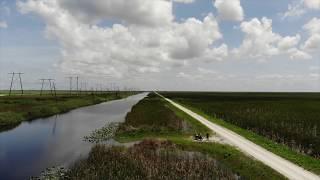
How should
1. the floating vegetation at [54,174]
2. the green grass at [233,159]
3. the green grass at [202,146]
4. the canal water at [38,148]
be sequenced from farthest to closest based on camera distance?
the canal water at [38,148] → the green grass at [202,146] → the floating vegetation at [54,174] → the green grass at [233,159]

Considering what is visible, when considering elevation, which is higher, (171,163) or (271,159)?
(171,163)

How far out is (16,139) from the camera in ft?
124

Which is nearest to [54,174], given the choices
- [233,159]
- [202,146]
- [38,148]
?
[233,159]

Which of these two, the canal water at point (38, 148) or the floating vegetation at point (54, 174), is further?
the canal water at point (38, 148)

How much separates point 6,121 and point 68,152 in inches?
996

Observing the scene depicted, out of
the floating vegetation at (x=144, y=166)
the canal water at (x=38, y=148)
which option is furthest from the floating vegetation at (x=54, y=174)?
the canal water at (x=38, y=148)

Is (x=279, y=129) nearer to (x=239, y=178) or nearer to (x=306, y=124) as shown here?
(x=306, y=124)

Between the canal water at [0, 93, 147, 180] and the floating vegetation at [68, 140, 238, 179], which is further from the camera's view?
the canal water at [0, 93, 147, 180]

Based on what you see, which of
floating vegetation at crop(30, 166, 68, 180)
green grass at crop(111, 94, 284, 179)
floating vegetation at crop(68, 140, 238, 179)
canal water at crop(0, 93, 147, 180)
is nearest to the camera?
floating vegetation at crop(68, 140, 238, 179)

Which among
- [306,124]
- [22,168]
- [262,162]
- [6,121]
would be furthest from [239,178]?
[6,121]

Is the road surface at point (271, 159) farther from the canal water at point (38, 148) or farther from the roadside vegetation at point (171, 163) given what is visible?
the canal water at point (38, 148)

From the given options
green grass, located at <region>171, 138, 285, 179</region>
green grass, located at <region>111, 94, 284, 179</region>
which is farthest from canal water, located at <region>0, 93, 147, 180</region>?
green grass, located at <region>171, 138, 285, 179</region>

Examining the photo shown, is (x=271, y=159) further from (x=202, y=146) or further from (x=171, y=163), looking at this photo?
(x=171, y=163)

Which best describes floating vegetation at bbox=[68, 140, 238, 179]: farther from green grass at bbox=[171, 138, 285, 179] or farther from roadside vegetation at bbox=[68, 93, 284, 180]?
green grass at bbox=[171, 138, 285, 179]
